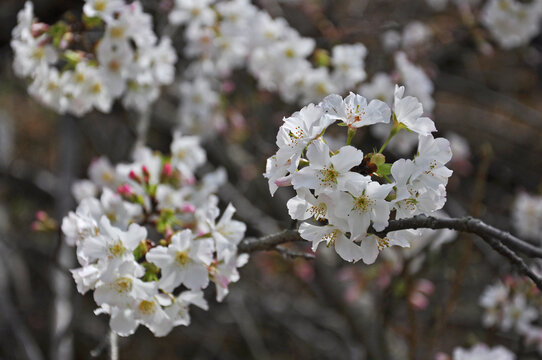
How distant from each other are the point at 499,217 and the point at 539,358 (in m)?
1.74


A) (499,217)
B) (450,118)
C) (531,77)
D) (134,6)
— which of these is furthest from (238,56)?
(531,77)

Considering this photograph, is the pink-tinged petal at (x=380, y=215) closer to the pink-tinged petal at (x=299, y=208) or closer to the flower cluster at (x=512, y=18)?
the pink-tinged petal at (x=299, y=208)

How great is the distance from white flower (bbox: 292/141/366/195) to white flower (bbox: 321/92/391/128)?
0.09 m

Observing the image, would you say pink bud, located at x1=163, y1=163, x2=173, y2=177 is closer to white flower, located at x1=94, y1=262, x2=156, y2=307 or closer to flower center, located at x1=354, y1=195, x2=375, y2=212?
white flower, located at x1=94, y1=262, x2=156, y2=307

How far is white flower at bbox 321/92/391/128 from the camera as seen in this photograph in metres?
1.19

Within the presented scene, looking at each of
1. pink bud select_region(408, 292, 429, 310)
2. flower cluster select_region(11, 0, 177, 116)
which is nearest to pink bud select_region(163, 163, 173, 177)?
flower cluster select_region(11, 0, 177, 116)

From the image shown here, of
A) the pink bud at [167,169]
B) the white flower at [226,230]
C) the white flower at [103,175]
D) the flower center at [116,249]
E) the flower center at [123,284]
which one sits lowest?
the white flower at [103,175]

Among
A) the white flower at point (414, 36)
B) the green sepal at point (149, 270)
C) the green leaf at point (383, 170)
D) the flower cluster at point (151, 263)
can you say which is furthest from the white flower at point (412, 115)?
the white flower at point (414, 36)

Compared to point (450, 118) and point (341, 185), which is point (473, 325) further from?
point (341, 185)

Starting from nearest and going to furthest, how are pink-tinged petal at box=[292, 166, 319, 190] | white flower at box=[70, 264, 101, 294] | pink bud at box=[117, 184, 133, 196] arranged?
pink-tinged petal at box=[292, 166, 319, 190], white flower at box=[70, 264, 101, 294], pink bud at box=[117, 184, 133, 196]

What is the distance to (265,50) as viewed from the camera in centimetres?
301

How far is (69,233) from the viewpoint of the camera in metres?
1.52

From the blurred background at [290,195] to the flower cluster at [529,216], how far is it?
8.3 inches

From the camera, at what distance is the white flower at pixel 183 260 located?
1.37 meters
